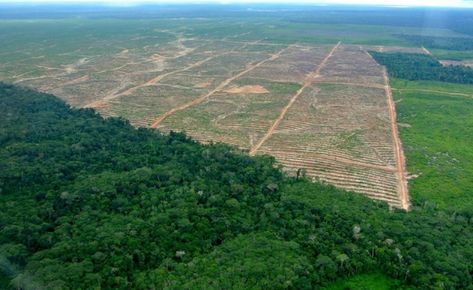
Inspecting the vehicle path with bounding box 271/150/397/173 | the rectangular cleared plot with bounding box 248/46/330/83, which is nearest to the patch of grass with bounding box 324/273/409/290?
the vehicle path with bounding box 271/150/397/173

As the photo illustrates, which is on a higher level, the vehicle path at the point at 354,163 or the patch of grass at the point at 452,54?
the patch of grass at the point at 452,54

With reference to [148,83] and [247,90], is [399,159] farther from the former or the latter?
[148,83]

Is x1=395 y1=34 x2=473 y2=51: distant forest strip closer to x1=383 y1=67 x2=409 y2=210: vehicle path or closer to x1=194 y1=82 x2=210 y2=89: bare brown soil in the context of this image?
x1=383 y1=67 x2=409 y2=210: vehicle path

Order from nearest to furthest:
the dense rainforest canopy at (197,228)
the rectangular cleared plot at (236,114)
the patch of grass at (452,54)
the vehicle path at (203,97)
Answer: the dense rainforest canopy at (197,228) < the rectangular cleared plot at (236,114) < the vehicle path at (203,97) < the patch of grass at (452,54)

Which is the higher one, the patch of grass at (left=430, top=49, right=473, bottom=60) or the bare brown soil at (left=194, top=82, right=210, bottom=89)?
the patch of grass at (left=430, top=49, right=473, bottom=60)

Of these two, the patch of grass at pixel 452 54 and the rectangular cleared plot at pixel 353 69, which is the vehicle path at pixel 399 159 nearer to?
the rectangular cleared plot at pixel 353 69

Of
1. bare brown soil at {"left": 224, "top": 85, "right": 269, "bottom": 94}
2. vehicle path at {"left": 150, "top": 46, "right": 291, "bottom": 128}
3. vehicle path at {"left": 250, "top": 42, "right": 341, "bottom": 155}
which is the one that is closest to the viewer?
→ vehicle path at {"left": 250, "top": 42, "right": 341, "bottom": 155}

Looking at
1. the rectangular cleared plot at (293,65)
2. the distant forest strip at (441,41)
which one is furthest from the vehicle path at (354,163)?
the distant forest strip at (441,41)
